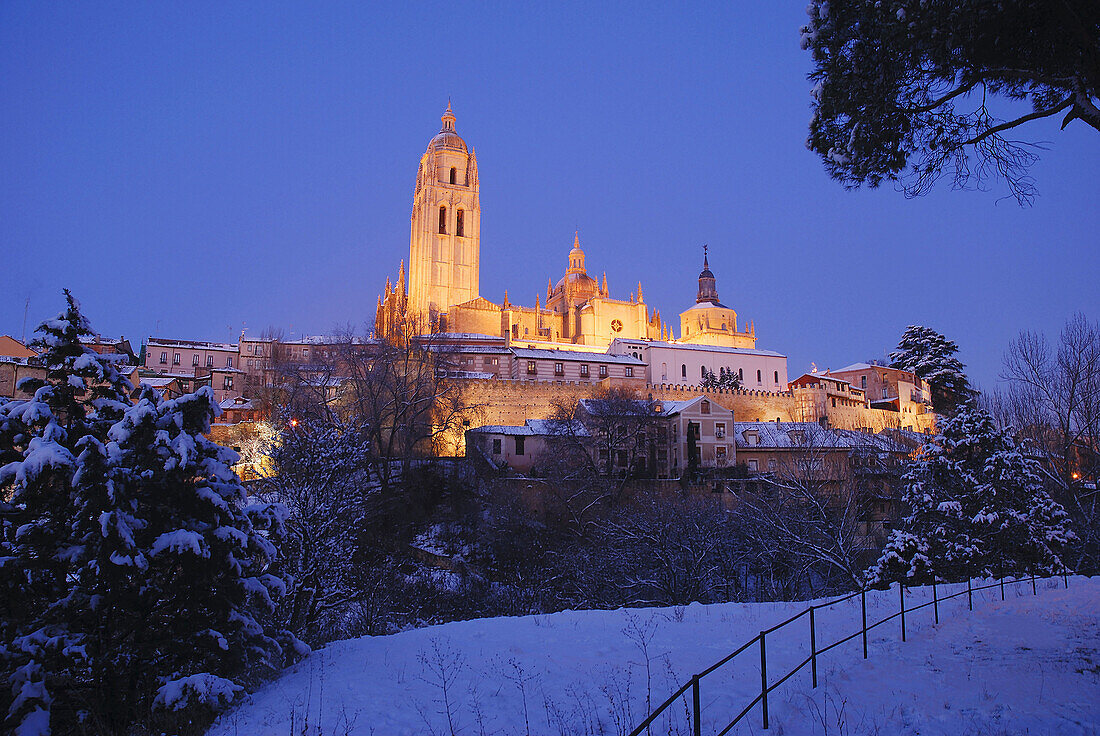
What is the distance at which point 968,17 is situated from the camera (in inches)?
283

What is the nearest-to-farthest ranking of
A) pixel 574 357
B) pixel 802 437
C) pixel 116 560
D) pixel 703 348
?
pixel 116 560
pixel 802 437
pixel 574 357
pixel 703 348

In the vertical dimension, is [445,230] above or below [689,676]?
above

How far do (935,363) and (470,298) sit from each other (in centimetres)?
4811

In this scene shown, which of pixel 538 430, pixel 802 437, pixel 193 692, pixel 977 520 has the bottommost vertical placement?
pixel 193 692

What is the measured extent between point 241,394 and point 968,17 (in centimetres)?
5262

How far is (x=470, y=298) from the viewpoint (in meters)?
81.2

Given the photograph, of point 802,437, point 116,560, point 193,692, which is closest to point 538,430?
point 802,437

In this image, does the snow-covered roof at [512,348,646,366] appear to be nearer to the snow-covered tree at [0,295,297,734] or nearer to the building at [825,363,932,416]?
the building at [825,363,932,416]

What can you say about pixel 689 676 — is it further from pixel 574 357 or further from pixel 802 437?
pixel 574 357

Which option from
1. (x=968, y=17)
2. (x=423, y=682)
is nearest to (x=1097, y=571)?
(x=968, y=17)

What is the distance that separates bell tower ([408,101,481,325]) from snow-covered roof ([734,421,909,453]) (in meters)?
41.9

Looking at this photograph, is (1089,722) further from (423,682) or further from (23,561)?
(23,561)

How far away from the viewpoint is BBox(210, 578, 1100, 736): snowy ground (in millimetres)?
6262

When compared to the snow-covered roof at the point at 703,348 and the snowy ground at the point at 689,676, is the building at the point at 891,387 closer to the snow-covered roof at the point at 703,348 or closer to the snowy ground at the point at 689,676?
the snow-covered roof at the point at 703,348
